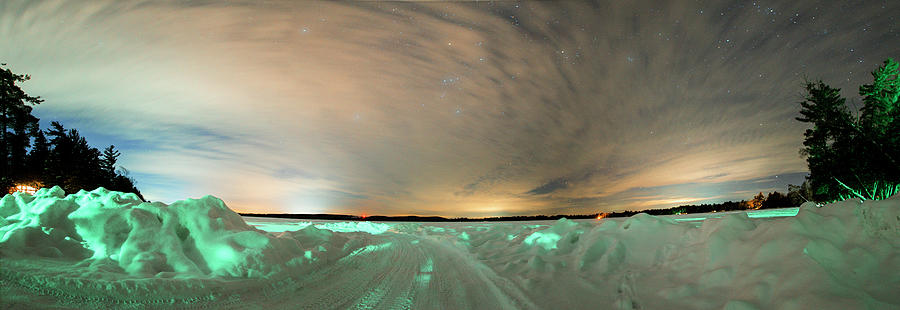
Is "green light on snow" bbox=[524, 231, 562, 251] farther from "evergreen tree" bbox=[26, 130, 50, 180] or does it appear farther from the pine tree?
"evergreen tree" bbox=[26, 130, 50, 180]

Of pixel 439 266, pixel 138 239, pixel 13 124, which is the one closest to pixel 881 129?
pixel 439 266

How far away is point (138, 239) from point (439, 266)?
4.42 metres

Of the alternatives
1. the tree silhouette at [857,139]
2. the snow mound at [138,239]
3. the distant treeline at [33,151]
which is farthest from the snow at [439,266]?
the distant treeline at [33,151]

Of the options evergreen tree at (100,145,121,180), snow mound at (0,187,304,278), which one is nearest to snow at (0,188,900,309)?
snow mound at (0,187,304,278)

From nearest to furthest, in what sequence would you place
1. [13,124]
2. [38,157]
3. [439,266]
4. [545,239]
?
1. [439,266]
2. [545,239]
3. [13,124]
4. [38,157]

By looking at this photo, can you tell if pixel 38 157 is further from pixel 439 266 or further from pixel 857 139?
pixel 857 139

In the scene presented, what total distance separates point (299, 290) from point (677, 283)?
15.1 feet

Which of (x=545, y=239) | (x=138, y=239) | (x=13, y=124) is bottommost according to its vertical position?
(x=545, y=239)

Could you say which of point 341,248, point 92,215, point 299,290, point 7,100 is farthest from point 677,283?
point 7,100

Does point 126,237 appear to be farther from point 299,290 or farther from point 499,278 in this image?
point 499,278

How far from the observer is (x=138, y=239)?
13.2 feet

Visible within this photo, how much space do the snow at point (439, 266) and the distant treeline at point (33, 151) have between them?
1527 inches

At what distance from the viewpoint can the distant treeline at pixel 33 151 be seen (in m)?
27.8

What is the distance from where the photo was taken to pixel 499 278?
453 centimetres
